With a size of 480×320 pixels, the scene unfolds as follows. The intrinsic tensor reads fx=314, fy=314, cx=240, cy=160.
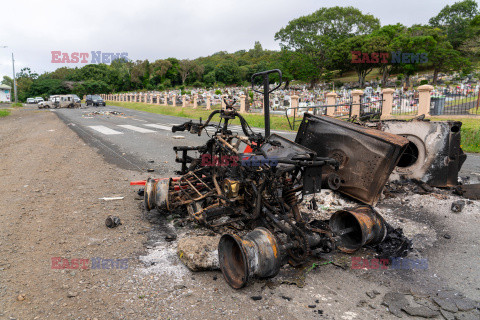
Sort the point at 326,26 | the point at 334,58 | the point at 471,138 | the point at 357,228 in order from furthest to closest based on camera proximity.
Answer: the point at 326,26, the point at 334,58, the point at 471,138, the point at 357,228

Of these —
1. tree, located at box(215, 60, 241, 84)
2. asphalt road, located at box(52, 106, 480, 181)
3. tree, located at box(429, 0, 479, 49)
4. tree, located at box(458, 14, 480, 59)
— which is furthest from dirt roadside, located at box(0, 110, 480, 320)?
tree, located at box(429, 0, 479, 49)

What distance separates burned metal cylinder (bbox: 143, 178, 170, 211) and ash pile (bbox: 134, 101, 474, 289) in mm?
15

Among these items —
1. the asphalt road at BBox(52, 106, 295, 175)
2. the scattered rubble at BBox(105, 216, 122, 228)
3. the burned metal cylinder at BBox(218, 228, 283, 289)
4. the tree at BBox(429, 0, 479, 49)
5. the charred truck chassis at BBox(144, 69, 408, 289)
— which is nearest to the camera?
the burned metal cylinder at BBox(218, 228, 283, 289)

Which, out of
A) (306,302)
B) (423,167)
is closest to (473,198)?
(423,167)

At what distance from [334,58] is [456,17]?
31326mm

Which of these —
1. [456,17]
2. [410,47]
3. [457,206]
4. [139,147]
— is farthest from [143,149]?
[456,17]

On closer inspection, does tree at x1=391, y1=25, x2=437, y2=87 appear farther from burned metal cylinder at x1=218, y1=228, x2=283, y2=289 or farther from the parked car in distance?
burned metal cylinder at x1=218, y1=228, x2=283, y2=289

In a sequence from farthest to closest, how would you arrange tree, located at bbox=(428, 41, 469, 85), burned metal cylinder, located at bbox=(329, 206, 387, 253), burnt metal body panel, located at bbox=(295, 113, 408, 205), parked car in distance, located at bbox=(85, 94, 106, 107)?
tree, located at bbox=(428, 41, 469, 85)
parked car in distance, located at bbox=(85, 94, 106, 107)
burnt metal body panel, located at bbox=(295, 113, 408, 205)
burned metal cylinder, located at bbox=(329, 206, 387, 253)

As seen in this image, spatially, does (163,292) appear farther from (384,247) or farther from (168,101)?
(168,101)

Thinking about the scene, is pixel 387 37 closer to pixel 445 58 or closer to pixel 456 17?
pixel 445 58

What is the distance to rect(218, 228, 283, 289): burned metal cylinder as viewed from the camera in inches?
117

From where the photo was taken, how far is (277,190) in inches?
145

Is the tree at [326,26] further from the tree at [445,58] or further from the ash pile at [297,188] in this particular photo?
the ash pile at [297,188]

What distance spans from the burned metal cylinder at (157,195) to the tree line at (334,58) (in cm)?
4593
